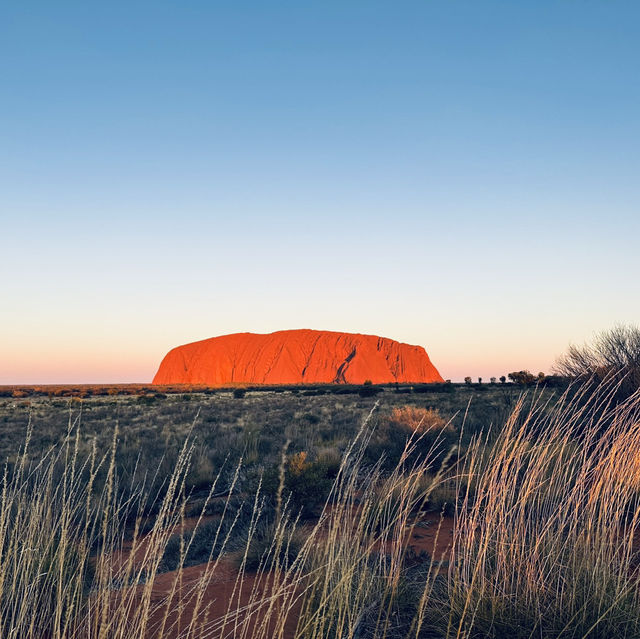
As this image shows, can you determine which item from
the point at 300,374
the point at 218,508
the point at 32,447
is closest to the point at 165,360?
the point at 300,374

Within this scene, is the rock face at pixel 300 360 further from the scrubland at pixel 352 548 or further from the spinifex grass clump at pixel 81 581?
the spinifex grass clump at pixel 81 581

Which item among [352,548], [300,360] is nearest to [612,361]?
[352,548]

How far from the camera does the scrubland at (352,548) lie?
2.79 m

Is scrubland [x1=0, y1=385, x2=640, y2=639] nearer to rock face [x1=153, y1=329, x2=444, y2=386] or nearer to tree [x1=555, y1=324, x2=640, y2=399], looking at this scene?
tree [x1=555, y1=324, x2=640, y2=399]

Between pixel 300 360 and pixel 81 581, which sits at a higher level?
pixel 300 360

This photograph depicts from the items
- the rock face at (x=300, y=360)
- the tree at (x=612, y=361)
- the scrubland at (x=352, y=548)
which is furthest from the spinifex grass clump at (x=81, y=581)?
the rock face at (x=300, y=360)

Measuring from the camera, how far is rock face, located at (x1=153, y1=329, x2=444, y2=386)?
380ft

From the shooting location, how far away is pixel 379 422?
41.0ft

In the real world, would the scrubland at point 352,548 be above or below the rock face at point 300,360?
below

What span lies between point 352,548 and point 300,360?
116 m

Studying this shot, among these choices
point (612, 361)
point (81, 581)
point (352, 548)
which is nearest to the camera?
point (352, 548)

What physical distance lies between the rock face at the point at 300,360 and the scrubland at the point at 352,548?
104 meters

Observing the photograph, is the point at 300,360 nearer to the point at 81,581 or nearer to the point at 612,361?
the point at 612,361

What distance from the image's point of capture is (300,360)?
119 meters
